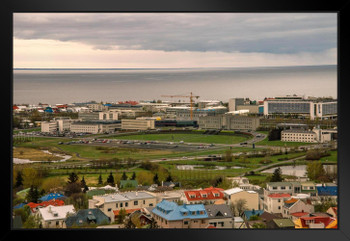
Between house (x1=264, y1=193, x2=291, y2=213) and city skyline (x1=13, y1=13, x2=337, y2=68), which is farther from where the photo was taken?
city skyline (x1=13, y1=13, x2=337, y2=68)

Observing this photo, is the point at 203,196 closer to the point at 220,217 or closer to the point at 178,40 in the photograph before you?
the point at 220,217

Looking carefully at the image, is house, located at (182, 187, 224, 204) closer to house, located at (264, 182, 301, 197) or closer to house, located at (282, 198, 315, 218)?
house, located at (264, 182, 301, 197)

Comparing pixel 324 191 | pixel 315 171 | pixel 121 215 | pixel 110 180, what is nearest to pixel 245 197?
pixel 324 191

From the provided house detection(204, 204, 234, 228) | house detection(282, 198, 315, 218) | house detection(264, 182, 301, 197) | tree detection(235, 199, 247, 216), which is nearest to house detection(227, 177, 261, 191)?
house detection(264, 182, 301, 197)

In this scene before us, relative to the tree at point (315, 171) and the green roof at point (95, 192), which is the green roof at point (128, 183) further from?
the tree at point (315, 171)

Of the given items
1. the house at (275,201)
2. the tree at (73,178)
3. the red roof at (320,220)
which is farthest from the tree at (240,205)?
the tree at (73,178)
